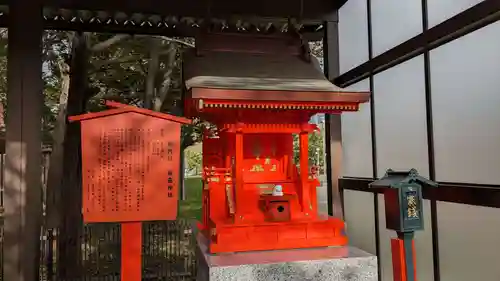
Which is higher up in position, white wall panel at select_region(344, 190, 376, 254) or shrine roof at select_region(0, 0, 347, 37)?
shrine roof at select_region(0, 0, 347, 37)

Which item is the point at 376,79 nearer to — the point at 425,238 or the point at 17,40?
the point at 425,238

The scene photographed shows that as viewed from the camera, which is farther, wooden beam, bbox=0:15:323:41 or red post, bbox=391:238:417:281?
wooden beam, bbox=0:15:323:41

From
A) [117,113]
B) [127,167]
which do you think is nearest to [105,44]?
[117,113]

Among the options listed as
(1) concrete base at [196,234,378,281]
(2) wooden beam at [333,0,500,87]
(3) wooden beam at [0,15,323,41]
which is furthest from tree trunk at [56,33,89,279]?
(2) wooden beam at [333,0,500,87]

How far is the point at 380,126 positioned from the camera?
5695 mm

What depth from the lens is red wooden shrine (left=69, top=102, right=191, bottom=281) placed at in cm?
372

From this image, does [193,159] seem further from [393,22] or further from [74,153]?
[393,22]

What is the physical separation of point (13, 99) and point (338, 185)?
16.1ft

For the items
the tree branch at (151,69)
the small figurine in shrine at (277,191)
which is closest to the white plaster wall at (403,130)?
the small figurine in shrine at (277,191)

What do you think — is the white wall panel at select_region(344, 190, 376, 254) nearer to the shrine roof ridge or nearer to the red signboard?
the red signboard

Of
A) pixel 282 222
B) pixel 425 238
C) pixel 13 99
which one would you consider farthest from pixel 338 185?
pixel 13 99

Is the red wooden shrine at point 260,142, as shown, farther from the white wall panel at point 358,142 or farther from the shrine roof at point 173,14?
the white wall panel at point 358,142

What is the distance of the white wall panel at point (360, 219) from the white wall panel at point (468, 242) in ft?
5.39

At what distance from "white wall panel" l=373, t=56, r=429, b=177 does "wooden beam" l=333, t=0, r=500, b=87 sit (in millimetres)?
110
